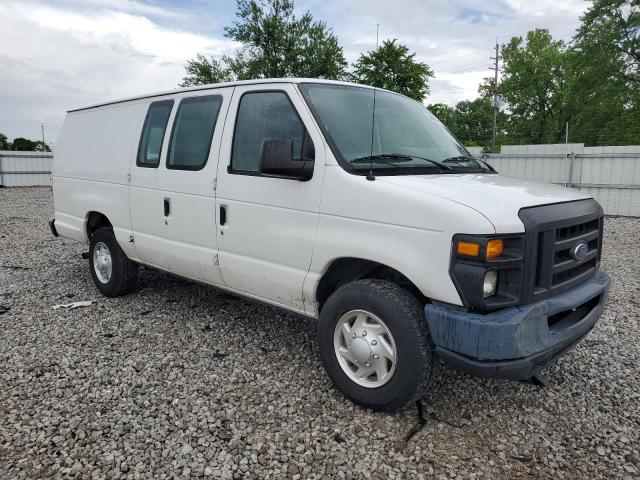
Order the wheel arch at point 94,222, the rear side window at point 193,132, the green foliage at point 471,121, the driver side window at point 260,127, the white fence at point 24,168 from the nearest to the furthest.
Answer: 1. the driver side window at point 260,127
2. the rear side window at point 193,132
3. the wheel arch at point 94,222
4. the white fence at point 24,168
5. the green foliage at point 471,121

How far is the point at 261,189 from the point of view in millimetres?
3561

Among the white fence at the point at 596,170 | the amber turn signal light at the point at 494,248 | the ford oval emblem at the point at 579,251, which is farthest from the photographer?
the white fence at the point at 596,170

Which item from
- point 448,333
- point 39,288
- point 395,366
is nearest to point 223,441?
point 395,366

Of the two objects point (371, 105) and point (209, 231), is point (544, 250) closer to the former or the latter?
point (371, 105)

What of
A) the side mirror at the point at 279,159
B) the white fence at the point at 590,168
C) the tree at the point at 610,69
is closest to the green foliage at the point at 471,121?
the tree at the point at 610,69

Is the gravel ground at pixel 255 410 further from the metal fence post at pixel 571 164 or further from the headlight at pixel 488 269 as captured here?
the metal fence post at pixel 571 164

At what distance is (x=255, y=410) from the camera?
318cm

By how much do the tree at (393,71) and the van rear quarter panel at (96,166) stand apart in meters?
17.4

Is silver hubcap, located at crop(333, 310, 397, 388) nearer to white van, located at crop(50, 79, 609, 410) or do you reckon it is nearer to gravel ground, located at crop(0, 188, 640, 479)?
white van, located at crop(50, 79, 609, 410)

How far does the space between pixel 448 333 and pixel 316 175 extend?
4.28 feet

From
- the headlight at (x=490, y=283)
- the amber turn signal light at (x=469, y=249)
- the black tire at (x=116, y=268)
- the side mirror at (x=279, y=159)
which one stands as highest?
the side mirror at (x=279, y=159)

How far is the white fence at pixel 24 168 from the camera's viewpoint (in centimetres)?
2088

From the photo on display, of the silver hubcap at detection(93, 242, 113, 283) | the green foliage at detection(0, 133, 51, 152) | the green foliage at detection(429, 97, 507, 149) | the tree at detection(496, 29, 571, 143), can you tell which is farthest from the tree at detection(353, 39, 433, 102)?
the green foliage at detection(429, 97, 507, 149)

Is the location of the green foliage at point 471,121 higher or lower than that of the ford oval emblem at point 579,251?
higher
